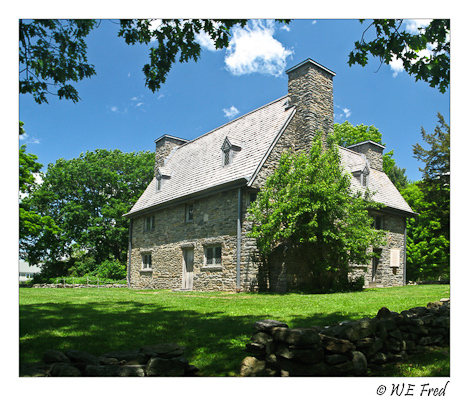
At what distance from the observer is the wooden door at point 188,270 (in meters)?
19.2

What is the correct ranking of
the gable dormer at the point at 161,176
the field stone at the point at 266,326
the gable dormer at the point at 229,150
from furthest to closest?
the gable dormer at the point at 161,176 → the gable dormer at the point at 229,150 → the field stone at the point at 266,326

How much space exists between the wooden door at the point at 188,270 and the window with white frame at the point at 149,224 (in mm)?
4036

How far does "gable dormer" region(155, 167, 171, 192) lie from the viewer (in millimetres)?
23328

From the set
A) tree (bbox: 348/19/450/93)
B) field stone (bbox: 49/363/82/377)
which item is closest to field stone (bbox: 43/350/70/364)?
field stone (bbox: 49/363/82/377)

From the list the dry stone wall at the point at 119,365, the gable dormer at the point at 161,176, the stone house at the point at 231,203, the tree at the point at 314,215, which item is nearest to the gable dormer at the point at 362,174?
the stone house at the point at 231,203

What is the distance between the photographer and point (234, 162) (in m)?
18.0

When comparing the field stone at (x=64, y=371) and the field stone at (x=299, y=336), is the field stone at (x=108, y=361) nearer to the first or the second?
the field stone at (x=64, y=371)

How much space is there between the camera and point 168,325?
22.6 ft

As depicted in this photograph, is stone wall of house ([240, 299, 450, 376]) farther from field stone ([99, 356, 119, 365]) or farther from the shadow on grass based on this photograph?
field stone ([99, 356, 119, 365])

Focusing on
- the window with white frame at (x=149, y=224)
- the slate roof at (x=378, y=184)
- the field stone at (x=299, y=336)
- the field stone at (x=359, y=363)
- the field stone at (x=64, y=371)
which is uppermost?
the slate roof at (x=378, y=184)

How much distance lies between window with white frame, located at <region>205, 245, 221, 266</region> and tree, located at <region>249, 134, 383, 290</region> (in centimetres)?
230

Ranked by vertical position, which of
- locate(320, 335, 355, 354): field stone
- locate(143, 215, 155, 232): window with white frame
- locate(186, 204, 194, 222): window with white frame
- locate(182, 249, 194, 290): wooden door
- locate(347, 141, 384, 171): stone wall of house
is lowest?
locate(182, 249, 194, 290): wooden door

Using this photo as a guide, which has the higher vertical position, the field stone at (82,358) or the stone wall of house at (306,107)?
the stone wall of house at (306,107)

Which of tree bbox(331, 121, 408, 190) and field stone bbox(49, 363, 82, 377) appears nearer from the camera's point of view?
field stone bbox(49, 363, 82, 377)
